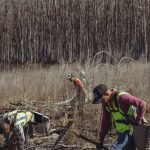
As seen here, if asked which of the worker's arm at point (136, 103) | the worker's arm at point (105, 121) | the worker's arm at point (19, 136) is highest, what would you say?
the worker's arm at point (136, 103)

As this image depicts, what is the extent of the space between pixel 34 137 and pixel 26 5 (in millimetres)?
14747

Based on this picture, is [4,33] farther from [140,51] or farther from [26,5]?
[140,51]

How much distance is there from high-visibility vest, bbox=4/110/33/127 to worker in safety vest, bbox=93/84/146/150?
2542mm

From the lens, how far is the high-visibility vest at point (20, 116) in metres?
9.31

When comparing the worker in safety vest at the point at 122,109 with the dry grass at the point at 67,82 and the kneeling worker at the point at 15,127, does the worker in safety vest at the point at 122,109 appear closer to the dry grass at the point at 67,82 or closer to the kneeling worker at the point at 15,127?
the kneeling worker at the point at 15,127

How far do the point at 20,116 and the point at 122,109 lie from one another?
3.07m

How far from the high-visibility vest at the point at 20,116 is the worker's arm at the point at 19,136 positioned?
0.33 ft

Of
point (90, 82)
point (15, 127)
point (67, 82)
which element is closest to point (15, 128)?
point (15, 127)

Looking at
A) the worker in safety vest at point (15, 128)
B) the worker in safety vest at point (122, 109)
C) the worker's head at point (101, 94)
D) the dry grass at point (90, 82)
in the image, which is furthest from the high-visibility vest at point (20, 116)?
the worker's head at point (101, 94)

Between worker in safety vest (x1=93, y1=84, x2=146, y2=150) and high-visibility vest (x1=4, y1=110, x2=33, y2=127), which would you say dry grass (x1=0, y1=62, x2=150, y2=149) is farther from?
worker in safety vest (x1=93, y1=84, x2=146, y2=150)

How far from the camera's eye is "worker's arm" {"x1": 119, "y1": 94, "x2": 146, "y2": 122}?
670 cm

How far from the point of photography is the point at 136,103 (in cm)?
669

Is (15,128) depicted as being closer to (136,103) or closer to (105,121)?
(105,121)

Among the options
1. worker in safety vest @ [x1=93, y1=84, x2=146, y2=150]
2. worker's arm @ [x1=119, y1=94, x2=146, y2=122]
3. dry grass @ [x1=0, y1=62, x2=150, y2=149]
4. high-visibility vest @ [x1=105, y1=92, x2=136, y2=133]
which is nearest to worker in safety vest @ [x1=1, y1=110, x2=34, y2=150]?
dry grass @ [x1=0, y1=62, x2=150, y2=149]
